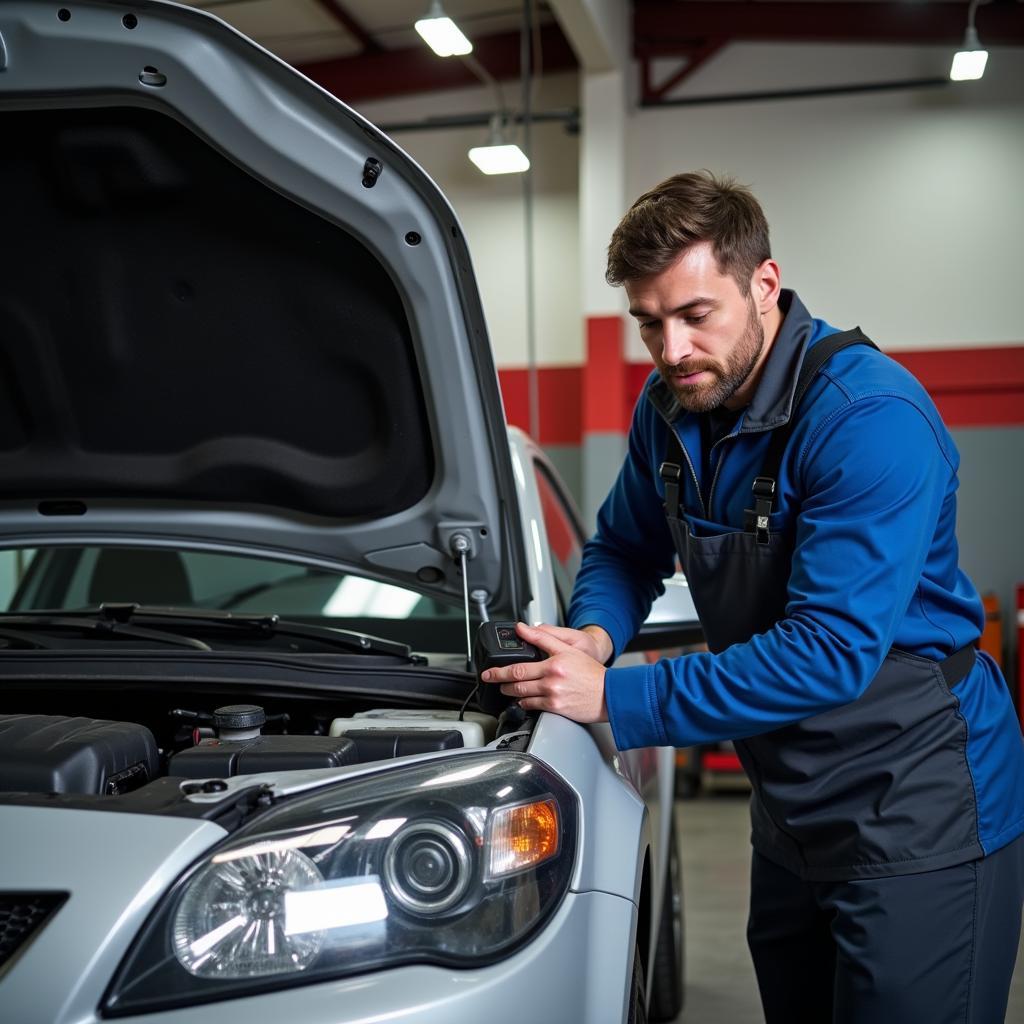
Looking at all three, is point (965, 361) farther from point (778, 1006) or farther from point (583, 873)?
point (583, 873)

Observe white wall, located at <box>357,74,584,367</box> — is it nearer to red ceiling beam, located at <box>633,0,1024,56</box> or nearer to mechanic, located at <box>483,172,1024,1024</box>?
red ceiling beam, located at <box>633,0,1024,56</box>

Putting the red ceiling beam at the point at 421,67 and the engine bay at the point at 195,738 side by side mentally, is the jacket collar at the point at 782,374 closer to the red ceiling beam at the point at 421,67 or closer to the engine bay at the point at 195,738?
the engine bay at the point at 195,738

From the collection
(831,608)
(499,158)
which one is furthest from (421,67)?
(831,608)

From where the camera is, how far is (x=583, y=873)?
127cm

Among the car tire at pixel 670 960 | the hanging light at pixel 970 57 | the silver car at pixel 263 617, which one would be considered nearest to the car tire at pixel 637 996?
the silver car at pixel 263 617

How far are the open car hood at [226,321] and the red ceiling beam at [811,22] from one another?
677cm

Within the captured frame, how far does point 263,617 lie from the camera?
1956 millimetres

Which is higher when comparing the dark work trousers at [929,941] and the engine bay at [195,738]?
the engine bay at [195,738]

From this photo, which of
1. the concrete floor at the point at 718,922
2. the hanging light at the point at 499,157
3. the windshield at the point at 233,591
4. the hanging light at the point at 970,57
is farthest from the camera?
the hanging light at the point at 499,157

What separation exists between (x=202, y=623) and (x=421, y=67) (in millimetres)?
7281

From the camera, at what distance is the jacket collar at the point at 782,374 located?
61.6 inches

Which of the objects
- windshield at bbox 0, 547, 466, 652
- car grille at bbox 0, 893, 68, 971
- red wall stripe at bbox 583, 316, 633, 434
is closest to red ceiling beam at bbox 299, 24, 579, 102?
red wall stripe at bbox 583, 316, 633, 434

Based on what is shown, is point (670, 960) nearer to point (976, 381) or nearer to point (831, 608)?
point (831, 608)

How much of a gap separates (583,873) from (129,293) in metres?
1.09
